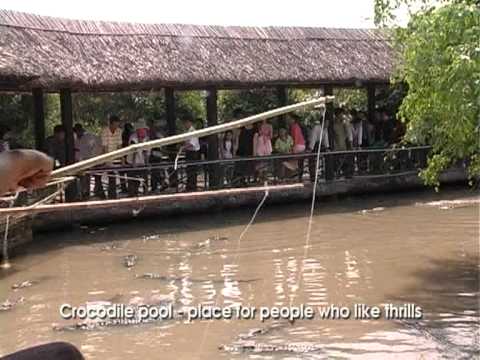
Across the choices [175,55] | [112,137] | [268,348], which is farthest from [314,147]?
[268,348]

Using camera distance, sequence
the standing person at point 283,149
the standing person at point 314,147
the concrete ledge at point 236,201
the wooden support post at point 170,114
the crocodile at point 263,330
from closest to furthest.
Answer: the crocodile at point 263,330, the concrete ledge at point 236,201, the standing person at point 283,149, the standing person at point 314,147, the wooden support post at point 170,114

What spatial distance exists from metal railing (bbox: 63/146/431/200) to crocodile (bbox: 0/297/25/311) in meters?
3.45

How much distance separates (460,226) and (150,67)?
630 cm

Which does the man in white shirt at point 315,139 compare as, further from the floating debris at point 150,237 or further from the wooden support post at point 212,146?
the floating debris at point 150,237

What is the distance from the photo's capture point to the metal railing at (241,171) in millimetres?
13227

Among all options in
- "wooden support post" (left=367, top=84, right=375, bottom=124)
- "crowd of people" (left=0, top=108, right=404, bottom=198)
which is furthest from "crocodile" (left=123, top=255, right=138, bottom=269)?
"wooden support post" (left=367, top=84, right=375, bottom=124)

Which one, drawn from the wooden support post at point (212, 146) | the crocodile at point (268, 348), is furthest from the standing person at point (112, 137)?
the crocodile at point (268, 348)

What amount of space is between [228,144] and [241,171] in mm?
793

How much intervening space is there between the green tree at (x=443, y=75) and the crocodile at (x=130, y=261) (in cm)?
411

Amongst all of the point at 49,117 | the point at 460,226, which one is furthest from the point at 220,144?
the point at 49,117

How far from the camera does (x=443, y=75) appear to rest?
779 centimetres

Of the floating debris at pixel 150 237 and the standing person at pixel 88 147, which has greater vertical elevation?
the standing person at pixel 88 147

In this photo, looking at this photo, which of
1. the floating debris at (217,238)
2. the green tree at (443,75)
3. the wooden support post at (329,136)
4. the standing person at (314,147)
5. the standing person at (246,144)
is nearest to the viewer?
the green tree at (443,75)

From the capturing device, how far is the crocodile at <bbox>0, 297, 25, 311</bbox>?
8.32 m
